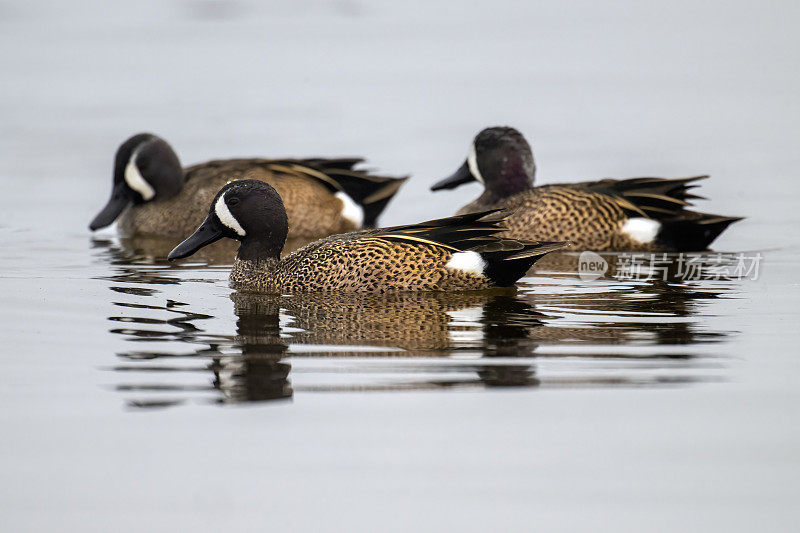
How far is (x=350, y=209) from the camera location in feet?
40.5

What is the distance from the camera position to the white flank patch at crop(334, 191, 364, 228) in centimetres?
1234

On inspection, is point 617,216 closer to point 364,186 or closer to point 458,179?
point 458,179

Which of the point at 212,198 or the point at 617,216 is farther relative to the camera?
the point at 212,198

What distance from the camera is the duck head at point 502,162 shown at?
1148cm

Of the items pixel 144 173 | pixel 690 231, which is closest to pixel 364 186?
pixel 144 173

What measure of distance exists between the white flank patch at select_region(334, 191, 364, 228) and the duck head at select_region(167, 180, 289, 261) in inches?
129

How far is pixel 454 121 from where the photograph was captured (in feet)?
54.3

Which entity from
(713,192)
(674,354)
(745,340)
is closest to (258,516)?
(674,354)

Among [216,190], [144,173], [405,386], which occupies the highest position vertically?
[144,173]

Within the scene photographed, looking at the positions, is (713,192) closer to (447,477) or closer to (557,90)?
(557,90)

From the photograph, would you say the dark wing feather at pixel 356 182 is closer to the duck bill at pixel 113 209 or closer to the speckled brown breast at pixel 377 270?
the duck bill at pixel 113 209

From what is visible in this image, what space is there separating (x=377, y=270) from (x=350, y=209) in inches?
153

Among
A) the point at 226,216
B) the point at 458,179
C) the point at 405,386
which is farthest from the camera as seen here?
the point at 458,179
